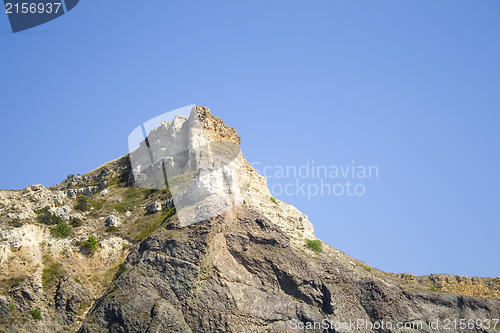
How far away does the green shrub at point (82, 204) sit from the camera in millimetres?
82000

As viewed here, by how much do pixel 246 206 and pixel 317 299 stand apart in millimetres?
11845

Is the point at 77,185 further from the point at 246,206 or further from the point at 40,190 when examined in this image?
the point at 246,206

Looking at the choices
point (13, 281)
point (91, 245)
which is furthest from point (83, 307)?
point (91, 245)

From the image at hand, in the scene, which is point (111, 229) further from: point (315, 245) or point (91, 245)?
point (315, 245)

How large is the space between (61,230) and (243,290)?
19911 millimetres

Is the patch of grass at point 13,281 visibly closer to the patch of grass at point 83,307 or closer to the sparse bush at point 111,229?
the patch of grass at point 83,307

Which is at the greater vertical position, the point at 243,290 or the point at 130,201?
the point at 130,201

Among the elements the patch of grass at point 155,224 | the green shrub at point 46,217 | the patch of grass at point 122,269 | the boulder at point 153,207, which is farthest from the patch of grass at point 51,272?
the boulder at point 153,207

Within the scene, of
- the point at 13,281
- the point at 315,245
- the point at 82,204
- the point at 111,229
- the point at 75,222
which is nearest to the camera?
the point at 13,281

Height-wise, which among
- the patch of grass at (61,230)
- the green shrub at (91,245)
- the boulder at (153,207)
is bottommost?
the green shrub at (91,245)

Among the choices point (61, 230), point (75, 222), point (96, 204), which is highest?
point (96, 204)

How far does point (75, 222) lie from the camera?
7888 cm

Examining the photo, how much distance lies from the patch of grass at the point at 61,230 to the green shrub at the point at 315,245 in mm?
22953

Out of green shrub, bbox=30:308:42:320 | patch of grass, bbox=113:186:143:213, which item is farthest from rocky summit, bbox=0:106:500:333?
patch of grass, bbox=113:186:143:213
